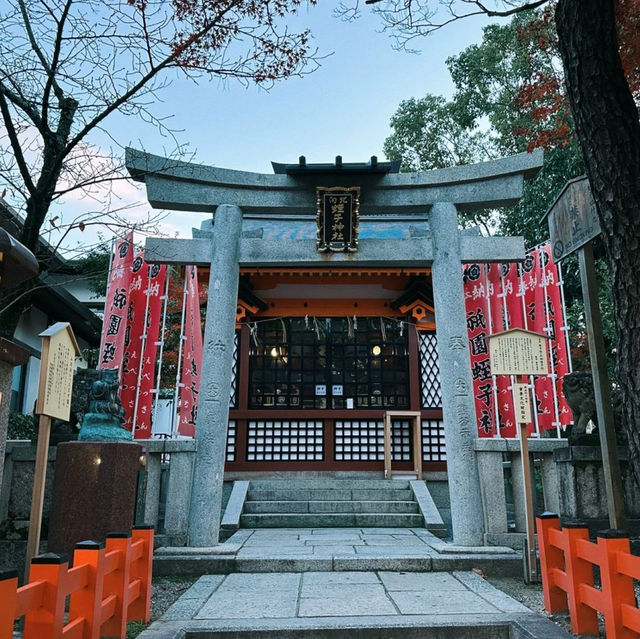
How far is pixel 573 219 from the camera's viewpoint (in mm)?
5570

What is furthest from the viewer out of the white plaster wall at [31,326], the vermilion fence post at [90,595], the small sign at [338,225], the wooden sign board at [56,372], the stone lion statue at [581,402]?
the white plaster wall at [31,326]

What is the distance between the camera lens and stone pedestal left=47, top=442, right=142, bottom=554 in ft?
18.7

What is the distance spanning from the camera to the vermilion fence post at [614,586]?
390 centimetres

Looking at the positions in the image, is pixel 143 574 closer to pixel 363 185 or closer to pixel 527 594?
pixel 527 594

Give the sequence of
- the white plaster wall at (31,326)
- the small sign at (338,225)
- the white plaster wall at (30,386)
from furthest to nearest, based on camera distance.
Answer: the white plaster wall at (30,386) → the white plaster wall at (31,326) → the small sign at (338,225)

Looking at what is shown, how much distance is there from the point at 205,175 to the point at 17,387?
840 cm

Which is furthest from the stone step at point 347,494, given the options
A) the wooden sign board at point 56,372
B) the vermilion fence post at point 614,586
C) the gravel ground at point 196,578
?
the vermilion fence post at point 614,586

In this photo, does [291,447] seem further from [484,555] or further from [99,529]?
[99,529]

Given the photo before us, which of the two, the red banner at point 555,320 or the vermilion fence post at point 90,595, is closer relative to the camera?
the vermilion fence post at point 90,595

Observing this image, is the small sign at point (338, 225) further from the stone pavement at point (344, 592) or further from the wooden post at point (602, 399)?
the stone pavement at point (344, 592)

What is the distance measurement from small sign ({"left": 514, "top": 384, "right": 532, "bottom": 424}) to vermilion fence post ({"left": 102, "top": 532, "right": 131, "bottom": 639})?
4.47 metres

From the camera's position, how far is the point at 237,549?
7402 millimetres

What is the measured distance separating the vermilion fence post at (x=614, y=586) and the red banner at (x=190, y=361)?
6.82 meters

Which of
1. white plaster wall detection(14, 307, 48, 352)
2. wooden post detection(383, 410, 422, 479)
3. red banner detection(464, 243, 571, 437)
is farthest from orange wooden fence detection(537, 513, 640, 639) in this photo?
white plaster wall detection(14, 307, 48, 352)
